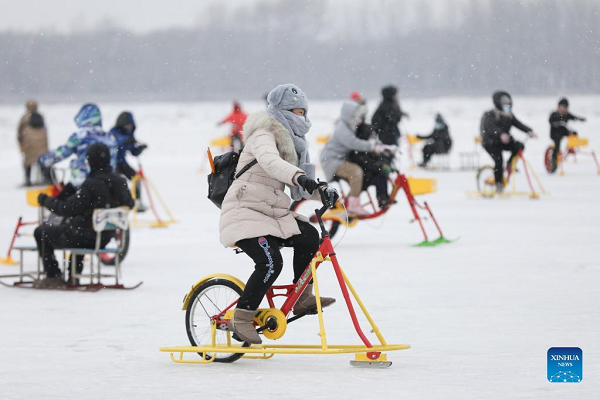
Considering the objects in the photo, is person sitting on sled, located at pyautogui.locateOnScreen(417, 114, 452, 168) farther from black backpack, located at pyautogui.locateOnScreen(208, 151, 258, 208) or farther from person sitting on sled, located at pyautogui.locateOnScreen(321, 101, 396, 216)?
black backpack, located at pyautogui.locateOnScreen(208, 151, 258, 208)

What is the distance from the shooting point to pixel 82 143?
11.5 m

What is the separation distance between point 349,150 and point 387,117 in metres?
4.78

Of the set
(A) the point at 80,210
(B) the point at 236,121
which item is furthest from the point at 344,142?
(B) the point at 236,121

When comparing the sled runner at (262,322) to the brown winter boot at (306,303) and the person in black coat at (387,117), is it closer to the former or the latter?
the brown winter boot at (306,303)

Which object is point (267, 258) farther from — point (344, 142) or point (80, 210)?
point (344, 142)

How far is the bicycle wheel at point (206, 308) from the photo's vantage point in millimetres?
6594

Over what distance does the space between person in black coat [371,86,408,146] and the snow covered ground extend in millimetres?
1513

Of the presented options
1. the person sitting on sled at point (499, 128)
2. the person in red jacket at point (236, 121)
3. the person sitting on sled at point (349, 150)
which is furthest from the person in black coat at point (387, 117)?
the person in red jacket at point (236, 121)

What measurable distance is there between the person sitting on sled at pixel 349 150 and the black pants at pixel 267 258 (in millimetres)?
6532

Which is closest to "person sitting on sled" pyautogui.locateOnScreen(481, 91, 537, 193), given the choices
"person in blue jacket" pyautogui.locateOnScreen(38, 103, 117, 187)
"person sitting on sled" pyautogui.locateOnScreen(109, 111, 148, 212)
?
"person sitting on sled" pyautogui.locateOnScreen(109, 111, 148, 212)

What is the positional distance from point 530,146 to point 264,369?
3378 cm

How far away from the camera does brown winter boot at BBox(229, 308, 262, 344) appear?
6301 millimetres

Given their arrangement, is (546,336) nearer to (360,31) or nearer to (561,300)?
(561,300)

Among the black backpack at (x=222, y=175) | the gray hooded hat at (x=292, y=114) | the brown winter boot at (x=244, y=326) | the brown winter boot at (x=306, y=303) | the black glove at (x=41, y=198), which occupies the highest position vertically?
the gray hooded hat at (x=292, y=114)
